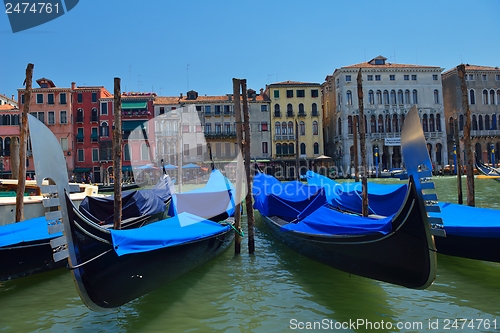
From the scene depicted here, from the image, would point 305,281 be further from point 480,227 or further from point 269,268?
point 480,227

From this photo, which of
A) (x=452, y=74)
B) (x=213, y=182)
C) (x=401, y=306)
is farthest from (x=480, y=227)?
(x=452, y=74)

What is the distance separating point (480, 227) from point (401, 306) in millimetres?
1526

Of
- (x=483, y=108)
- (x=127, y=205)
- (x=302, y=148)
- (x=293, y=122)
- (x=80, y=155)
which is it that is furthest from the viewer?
(x=483, y=108)

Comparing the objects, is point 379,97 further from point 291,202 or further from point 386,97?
point 291,202

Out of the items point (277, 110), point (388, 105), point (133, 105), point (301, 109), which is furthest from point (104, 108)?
point (388, 105)

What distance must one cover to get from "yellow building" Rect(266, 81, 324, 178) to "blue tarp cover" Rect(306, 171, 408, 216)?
20836 mm

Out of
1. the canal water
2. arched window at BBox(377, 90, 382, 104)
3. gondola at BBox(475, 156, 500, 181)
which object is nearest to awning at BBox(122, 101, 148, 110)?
arched window at BBox(377, 90, 382, 104)

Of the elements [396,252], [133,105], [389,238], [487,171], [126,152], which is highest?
[133,105]

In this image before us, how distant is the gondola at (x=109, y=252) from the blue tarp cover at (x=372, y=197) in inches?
168

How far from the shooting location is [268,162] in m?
30.7

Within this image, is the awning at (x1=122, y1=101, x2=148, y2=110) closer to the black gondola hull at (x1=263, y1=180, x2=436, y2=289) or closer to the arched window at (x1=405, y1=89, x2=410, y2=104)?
the arched window at (x1=405, y1=89, x2=410, y2=104)

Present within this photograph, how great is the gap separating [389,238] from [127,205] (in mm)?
5744

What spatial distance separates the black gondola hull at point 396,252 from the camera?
3.27 m

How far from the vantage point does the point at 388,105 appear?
103 feet
